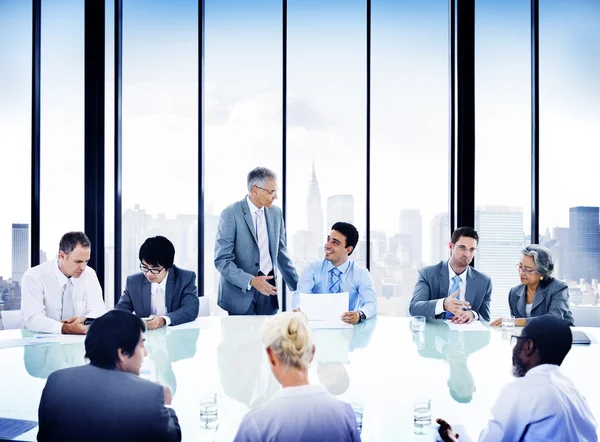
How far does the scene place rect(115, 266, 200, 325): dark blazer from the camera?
346 cm

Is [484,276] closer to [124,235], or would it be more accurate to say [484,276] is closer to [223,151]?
[223,151]

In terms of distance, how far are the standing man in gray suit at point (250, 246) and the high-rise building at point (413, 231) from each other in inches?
67.5

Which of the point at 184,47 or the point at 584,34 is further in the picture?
the point at 184,47

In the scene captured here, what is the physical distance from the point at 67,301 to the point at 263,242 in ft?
4.99

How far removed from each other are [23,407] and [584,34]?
5.55 m

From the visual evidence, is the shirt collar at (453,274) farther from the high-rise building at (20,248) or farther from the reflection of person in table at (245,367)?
the high-rise building at (20,248)

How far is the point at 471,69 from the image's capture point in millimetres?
4918

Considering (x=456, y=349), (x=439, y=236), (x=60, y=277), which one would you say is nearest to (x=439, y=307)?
(x=456, y=349)

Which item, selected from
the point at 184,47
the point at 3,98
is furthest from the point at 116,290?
the point at 184,47

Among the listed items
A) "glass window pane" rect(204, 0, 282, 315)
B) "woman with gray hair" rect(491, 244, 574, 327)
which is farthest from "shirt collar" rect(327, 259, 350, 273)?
"glass window pane" rect(204, 0, 282, 315)

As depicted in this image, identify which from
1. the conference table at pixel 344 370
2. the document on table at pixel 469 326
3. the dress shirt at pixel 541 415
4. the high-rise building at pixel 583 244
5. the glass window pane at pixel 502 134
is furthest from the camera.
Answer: the glass window pane at pixel 502 134

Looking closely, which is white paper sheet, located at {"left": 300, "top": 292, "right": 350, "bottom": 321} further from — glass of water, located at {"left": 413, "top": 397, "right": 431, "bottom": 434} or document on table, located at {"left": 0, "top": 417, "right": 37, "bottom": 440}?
document on table, located at {"left": 0, "top": 417, "right": 37, "bottom": 440}

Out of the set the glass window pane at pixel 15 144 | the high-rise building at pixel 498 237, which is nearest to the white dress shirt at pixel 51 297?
the glass window pane at pixel 15 144

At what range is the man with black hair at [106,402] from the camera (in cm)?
146
